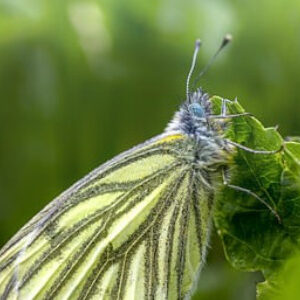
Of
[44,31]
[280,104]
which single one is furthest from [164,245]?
[44,31]

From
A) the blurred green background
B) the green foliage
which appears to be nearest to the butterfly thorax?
the green foliage

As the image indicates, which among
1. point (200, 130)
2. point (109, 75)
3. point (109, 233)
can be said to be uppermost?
point (109, 75)

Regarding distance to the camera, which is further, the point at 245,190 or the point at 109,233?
the point at 109,233

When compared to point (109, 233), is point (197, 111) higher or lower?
higher

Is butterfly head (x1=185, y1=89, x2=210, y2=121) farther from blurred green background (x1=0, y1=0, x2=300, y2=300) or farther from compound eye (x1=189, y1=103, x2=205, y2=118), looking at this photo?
blurred green background (x1=0, y1=0, x2=300, y2=300)

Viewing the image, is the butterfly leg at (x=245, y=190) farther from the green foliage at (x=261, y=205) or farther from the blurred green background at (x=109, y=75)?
the blurred green background at (x=109, y=75)

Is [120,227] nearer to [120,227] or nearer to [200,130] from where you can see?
[120,227]

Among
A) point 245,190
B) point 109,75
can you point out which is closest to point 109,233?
point 245,190

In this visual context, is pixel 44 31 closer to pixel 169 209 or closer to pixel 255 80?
pixel 255 80
